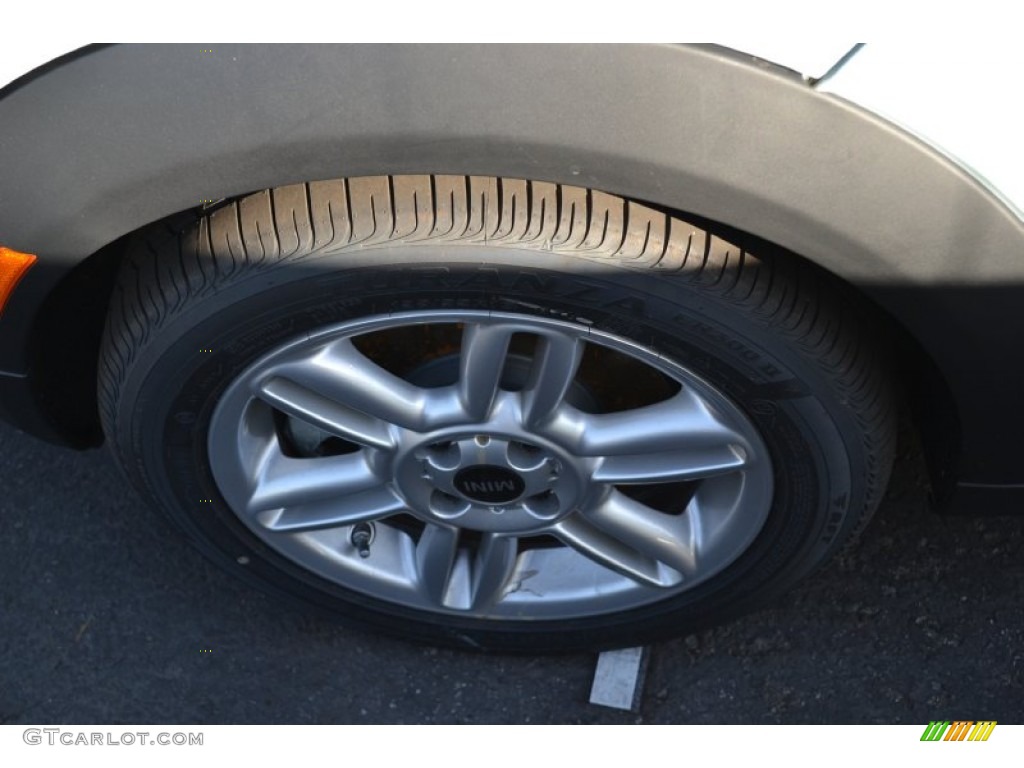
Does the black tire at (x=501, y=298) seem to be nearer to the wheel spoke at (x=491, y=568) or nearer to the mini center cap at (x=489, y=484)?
the mini center cap at (x=489, y=484)

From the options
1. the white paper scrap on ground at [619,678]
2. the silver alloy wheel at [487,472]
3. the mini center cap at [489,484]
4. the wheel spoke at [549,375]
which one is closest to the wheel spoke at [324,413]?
the silver alloy wheel at [487,472]

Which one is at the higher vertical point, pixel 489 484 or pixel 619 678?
pixel 489 484

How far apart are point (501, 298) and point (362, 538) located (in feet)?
2.31

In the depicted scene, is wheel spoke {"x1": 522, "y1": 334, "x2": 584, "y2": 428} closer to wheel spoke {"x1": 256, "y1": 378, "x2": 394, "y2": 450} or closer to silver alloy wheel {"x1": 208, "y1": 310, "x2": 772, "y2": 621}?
silver alloy wheel {"x1": 208, "y1": 310, "x2": 772, "y2": 621}

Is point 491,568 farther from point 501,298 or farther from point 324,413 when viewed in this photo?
point 501,298

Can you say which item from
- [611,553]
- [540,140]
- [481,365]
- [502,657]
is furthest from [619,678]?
[540,140]

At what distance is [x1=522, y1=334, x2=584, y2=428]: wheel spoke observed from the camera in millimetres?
1639

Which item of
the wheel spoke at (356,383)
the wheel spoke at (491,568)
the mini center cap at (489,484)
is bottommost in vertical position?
the wheel spoke at (491,568)

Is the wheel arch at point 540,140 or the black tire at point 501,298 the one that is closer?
the wheel arch at point 540,140

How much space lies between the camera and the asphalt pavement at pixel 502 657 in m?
2.20

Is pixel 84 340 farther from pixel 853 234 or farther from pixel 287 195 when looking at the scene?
pixel 853 234

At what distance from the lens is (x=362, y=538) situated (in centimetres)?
210

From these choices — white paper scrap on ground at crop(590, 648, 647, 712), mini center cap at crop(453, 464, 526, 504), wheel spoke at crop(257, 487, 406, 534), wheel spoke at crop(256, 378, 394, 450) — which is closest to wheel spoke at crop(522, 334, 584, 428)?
mini center cap at crop(453, 464, 526, 504)

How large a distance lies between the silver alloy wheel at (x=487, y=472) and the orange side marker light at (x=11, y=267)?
0.32 m
